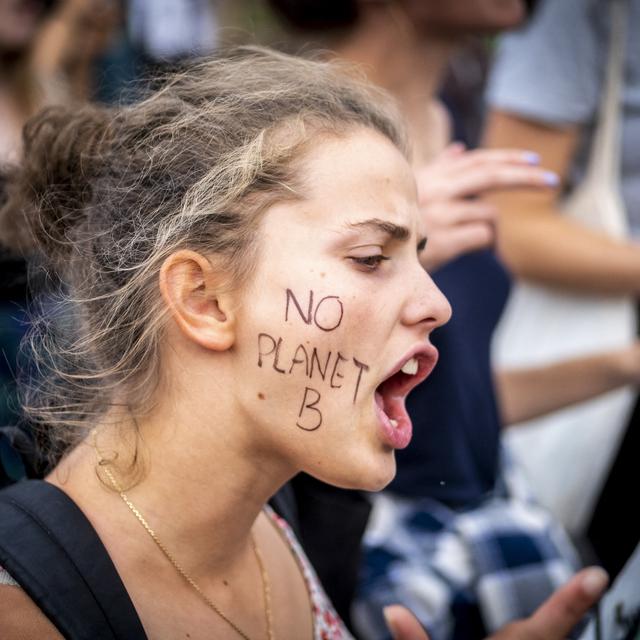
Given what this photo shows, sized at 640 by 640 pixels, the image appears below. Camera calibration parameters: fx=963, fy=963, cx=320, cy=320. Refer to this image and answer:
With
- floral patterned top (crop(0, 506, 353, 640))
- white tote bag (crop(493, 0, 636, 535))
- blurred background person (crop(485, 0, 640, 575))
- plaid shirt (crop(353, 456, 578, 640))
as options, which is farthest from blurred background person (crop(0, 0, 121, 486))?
white tote bag (crop(493, 0, 636, 535))

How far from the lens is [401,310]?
4.45 feet

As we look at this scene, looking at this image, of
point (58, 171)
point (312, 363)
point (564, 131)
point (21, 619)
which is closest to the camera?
point (21, 619)

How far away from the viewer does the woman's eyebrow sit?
1328 mm

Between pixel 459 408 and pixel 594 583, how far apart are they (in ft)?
1.57

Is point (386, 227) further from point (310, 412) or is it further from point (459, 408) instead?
point (459, 408)

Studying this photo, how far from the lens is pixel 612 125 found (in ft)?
8.46

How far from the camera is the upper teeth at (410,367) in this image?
1396mm

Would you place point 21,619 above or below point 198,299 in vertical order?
below

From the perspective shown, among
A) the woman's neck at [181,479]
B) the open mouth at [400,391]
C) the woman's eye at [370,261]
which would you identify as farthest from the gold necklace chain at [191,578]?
the woman's eye at [370,261]

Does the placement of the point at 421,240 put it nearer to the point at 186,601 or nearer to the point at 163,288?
the point at 163,288

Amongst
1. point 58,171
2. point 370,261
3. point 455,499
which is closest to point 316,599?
point 455,499

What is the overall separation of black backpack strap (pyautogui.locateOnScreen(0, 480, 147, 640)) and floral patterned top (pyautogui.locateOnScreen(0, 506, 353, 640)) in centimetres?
41

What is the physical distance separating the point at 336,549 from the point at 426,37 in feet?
4.56

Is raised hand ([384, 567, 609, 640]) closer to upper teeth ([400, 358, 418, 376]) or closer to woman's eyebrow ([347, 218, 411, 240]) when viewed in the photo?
upper teeth ([400, 358, 418, 376])
